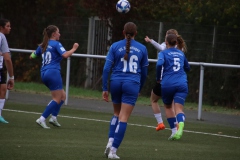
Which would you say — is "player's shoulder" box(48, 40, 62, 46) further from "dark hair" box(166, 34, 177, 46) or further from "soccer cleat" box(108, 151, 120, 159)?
"soccer cleat" box(108, 151, 120, 159)

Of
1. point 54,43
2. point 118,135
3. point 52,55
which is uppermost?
point 54,43

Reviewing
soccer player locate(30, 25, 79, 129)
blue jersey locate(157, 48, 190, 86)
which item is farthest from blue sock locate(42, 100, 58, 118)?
blue jersey locate(157, 48, 190, 86)

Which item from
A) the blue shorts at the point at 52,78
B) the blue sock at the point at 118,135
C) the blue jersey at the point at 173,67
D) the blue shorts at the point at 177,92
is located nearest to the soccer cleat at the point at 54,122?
the blue shorts at the point at 52,78

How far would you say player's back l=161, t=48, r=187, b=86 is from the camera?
1261 centimetres

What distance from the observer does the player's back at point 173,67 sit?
1261 cm

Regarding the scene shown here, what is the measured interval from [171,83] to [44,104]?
7720 millimetres

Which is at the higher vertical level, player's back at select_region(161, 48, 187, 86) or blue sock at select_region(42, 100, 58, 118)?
player's back at select_region(161, 48, 187, 86)

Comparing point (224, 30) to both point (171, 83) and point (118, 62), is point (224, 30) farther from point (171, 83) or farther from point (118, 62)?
point (118, 62)

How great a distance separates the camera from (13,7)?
30.5m

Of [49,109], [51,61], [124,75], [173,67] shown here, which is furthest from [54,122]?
[124,75]

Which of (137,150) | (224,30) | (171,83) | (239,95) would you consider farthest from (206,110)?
(137,150)

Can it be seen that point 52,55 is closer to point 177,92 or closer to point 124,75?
point 177,92

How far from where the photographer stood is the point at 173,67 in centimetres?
1263

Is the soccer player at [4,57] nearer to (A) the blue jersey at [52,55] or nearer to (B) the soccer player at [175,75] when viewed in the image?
(A) the blue jersey at [52,55]
